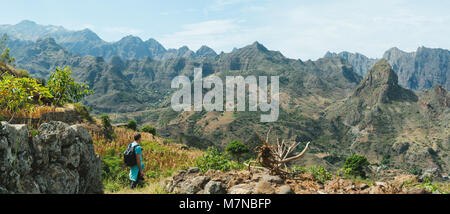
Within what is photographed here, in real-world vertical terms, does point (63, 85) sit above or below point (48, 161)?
above

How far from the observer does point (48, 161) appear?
6.01m

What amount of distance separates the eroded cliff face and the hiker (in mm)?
1125

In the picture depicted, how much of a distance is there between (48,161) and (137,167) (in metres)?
3.16

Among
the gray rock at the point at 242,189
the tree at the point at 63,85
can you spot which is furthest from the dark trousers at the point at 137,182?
Answer: the tree at the point at 63,85

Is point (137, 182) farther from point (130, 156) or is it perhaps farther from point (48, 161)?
point (48, 161)

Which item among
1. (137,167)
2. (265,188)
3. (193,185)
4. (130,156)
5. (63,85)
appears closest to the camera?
(265,188)

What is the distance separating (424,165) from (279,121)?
8706 centimetres

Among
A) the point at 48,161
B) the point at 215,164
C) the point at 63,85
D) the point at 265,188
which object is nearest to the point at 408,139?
the point at 215,164

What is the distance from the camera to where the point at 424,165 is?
481 ft

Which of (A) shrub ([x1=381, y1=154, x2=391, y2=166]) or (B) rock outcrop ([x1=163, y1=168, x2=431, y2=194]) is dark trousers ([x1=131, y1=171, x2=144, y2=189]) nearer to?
(B) rock outcrop ([x1=163, y1=168, x2=431, y2=194])

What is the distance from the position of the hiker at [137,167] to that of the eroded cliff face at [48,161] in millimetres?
1125

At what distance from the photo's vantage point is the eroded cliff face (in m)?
4.92
